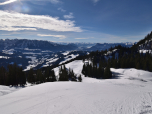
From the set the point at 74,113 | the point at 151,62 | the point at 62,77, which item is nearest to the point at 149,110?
the point at 74,113

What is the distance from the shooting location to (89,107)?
31.3 feet

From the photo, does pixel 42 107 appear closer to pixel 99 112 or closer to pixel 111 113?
pixel 99 112

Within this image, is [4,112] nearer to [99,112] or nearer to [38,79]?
[99,112]

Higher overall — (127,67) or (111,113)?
(111,113)

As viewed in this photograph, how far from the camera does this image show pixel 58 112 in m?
8.75

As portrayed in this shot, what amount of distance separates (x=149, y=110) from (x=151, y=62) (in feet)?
209

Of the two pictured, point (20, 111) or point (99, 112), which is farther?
point (20, 111)

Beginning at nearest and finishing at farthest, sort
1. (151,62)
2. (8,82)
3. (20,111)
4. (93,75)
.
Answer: (20,111) → (8,82) → (151,62) → (93,75)

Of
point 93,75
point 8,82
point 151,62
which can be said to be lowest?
point 93,75

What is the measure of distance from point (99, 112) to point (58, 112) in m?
4.54

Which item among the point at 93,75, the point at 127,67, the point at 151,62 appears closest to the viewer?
the point at 151,62

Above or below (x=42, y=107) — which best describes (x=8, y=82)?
below

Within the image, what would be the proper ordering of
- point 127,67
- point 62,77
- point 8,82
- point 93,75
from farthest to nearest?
point 127,67 → point 93,75 → point 62,77 → point 8,82

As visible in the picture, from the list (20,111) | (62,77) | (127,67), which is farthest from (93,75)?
(20,111)
